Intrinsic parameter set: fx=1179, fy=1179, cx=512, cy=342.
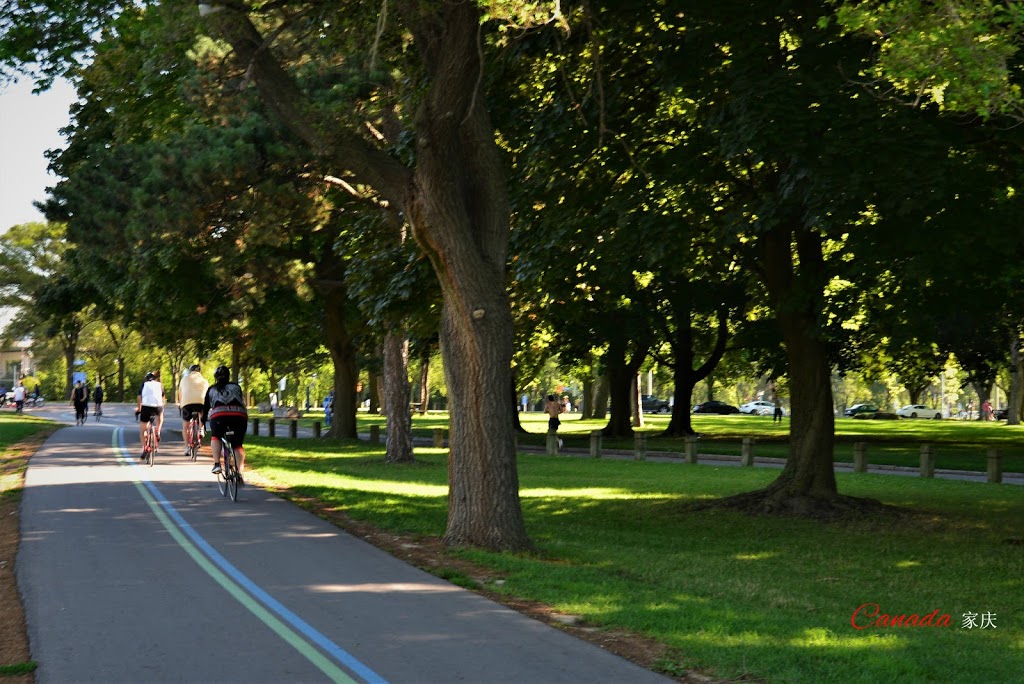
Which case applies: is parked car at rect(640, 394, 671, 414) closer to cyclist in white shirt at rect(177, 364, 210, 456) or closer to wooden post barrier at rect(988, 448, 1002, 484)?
wooden post barrier at rect(988, 448, 1002, 484)

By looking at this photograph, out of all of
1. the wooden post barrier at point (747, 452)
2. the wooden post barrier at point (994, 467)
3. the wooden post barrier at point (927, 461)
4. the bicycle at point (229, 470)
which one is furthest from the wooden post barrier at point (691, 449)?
the bicycle at point (229, 470)

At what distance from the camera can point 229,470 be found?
1786 cm

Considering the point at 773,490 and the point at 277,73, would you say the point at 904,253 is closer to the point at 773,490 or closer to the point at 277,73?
the point at 773,490

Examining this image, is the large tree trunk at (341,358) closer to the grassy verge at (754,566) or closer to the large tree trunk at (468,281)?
the grassy verge at (754,566)

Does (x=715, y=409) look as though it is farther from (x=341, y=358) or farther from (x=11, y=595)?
(x=11, y=595)

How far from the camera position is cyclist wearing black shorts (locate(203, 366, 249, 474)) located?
1803 centimetres

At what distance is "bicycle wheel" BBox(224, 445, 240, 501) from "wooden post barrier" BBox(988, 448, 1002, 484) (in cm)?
1795

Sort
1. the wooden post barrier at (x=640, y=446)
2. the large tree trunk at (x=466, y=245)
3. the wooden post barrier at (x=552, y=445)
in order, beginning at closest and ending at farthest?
1. the large tree trunk at (x=466, y=245)
2. the wooden post barrier at (x=640, y=446)
3. the wooden post barrier at (x=552, y=445)

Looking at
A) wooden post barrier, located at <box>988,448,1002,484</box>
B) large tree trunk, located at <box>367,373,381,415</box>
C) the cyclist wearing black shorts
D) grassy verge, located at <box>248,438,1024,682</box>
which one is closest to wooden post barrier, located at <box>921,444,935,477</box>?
grassy verge, located at <box>248,438,1024,682</box>

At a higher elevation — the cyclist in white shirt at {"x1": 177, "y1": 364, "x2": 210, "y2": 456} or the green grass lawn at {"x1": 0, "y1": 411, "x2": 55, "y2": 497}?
the cyclist in white shirt at {"x1": 177, "y1": 364, "x2": 210, "y2": 456}

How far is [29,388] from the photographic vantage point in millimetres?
95688

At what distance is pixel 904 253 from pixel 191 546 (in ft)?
31.3

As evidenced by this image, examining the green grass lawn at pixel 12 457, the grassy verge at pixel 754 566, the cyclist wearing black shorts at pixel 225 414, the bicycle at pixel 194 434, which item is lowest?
the grassy verge at pixel 754 566

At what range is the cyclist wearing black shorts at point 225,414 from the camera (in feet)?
59.2
